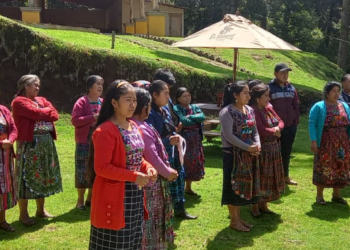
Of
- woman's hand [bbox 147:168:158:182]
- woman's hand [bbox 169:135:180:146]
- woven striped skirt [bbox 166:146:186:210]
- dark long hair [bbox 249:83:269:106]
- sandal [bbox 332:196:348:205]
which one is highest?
dark long hair [bbox 249:83:269:106]

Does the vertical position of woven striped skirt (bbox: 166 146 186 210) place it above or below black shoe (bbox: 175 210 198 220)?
above

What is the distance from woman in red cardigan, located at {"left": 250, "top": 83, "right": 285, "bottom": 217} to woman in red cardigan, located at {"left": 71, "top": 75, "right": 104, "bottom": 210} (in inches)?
79.9

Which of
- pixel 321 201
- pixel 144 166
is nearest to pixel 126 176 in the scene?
pixel 144 166

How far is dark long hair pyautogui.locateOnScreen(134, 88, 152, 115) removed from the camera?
402cm

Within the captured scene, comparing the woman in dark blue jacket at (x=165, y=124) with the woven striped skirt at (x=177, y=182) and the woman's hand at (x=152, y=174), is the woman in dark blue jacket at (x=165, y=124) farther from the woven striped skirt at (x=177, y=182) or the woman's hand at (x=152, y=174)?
the woman's hand at (x=152, y=174)

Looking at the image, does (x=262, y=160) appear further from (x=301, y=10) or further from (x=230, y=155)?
(x=301, y=10)

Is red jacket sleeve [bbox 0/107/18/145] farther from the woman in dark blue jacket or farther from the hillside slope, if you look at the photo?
the hillside slope

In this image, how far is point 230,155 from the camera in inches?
209

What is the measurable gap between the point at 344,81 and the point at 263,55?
18.0 metres

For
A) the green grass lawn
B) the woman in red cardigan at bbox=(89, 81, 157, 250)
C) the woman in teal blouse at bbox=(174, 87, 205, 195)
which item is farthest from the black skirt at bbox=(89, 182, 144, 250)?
the woman in teal blouse at bbox=(174, 87, 205, 195)

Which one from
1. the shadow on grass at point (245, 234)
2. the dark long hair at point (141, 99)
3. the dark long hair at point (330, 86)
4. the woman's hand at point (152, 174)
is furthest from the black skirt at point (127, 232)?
the dark long hair at point (330, 86)

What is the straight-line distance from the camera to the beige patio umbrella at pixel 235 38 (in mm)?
7543

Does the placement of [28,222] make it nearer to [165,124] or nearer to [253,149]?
[165,124]

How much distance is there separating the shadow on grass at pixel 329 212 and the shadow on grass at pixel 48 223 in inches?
122
